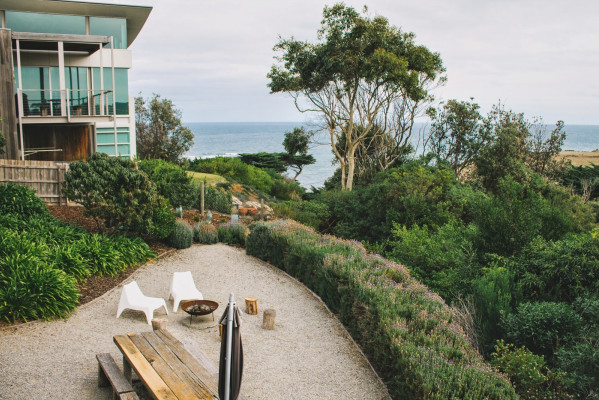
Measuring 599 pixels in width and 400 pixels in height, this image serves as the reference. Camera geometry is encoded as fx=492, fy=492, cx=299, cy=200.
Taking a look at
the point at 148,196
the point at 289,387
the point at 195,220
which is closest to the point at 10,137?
the point at 195,220

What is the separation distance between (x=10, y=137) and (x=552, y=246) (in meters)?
19.2

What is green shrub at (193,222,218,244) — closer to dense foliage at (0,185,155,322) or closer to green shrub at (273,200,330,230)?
dense foliage at (0,185,155,322)

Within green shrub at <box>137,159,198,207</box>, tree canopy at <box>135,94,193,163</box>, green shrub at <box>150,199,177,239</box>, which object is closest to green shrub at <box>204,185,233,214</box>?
green shrub at <box>137,159,198,207</box>

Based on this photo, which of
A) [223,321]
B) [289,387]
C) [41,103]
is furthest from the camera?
[41,103]

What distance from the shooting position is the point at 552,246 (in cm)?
988

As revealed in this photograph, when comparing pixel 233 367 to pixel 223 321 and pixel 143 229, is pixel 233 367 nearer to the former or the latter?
pixel 223 321

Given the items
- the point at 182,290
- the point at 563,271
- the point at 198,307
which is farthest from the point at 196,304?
the point at 563,271

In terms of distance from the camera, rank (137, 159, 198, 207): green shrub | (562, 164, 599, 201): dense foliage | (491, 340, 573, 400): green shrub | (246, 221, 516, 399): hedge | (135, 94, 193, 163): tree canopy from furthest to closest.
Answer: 1. (135, 94, 193, 163): tree canopy
2. (562, 164, 599, 201): dense foliage
3. (137, 159, 198, 207): green shrub
4. (491, 340, 573, 400): green shrub
5. (246, 221, 516, 399): hedge

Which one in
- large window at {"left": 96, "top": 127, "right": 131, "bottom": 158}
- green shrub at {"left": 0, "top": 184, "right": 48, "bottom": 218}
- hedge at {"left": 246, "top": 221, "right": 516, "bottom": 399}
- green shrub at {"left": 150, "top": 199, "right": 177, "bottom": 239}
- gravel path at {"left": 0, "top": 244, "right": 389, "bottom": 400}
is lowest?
gravel path at {"left": 0, "top": 244, "right": 389, "bottom": 400}

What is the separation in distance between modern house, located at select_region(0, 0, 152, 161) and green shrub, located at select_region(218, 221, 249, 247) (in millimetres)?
8050

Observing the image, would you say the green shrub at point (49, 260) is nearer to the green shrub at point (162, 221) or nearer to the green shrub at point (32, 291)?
the green shrub at point (32, 291)

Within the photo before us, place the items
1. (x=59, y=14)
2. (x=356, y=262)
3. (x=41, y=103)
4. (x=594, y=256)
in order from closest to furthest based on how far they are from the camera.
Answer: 1. (x=594, y=256)
2. (x=356, y=262)
3. (x=41, y=103)
4. (x=59, y=14)

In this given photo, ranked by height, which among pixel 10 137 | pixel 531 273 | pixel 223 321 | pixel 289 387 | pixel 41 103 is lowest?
pixel 289 387

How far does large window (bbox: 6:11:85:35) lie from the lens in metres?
25.0
